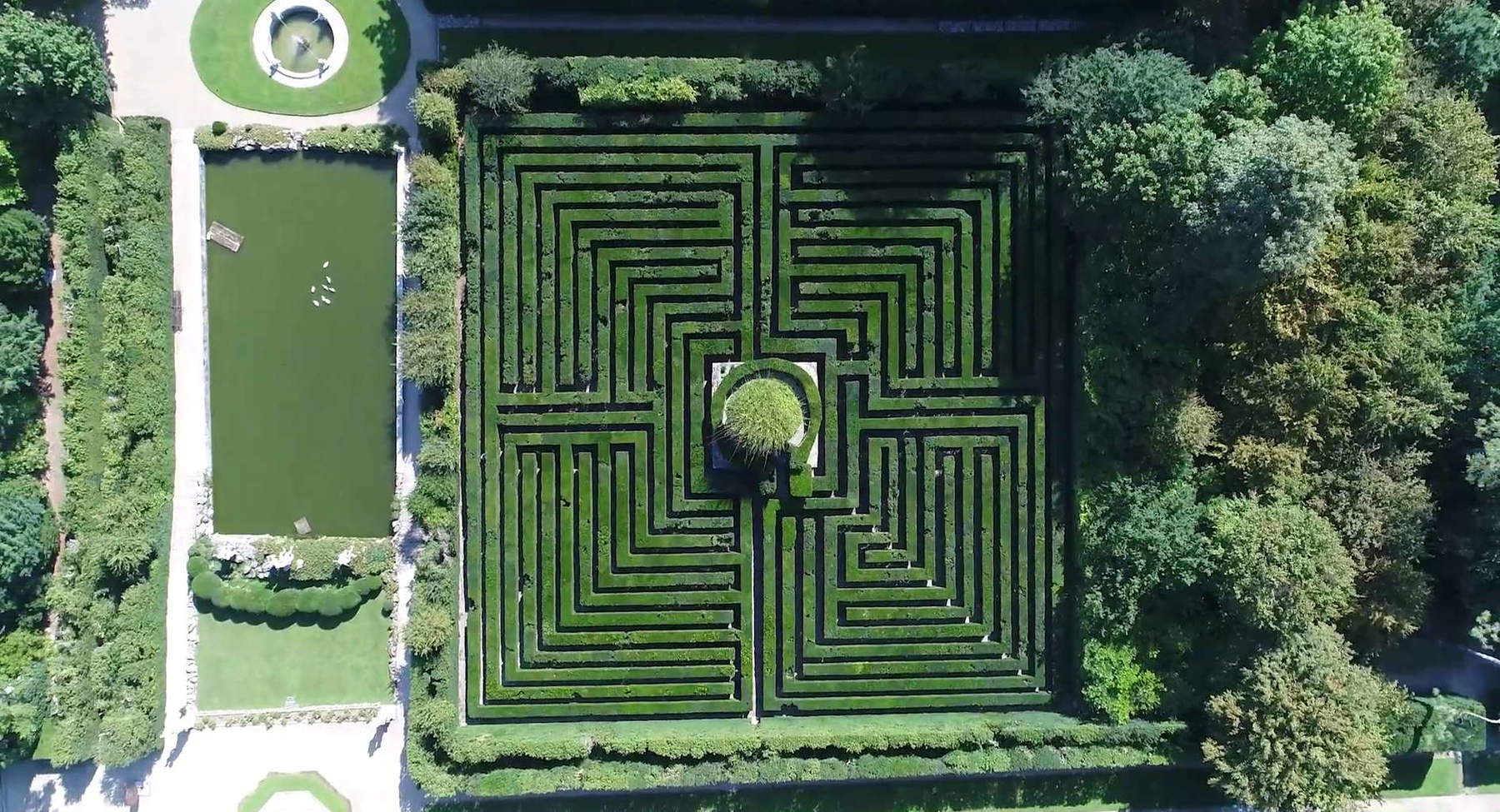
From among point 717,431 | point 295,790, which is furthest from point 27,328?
point 717,431

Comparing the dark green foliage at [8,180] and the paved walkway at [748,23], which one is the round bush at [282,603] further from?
the paved walkway at [748,23]

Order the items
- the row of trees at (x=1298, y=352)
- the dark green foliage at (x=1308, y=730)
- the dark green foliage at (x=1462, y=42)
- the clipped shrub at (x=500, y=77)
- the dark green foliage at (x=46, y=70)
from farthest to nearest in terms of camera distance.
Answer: the clipped shrub at (x=500, y=77), the dark green foliage at (x=46, y=70), the dark green foliage at (x=1308, y=730), the dark green foliage at (x=1462, y=42), the row of trees at (x=1298, y=352)

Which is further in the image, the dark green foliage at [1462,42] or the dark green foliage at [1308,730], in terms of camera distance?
the dark green foliage at [1308,730]

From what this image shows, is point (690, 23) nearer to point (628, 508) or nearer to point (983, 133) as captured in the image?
point (983, 133)

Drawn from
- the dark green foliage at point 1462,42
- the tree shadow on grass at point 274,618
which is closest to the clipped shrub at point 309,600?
the tree shadow on grass at point 274,618

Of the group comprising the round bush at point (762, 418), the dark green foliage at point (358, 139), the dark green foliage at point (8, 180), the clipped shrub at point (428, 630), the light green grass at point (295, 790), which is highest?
the dark green foliage at point (358, 139)

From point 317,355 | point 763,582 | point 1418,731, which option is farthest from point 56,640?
point 1418,731
